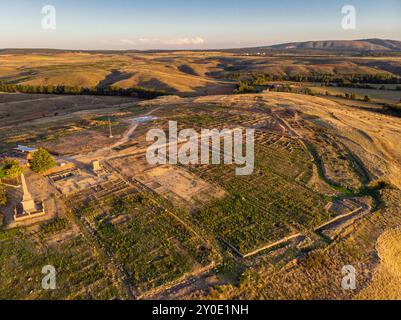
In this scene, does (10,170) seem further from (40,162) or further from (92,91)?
(92,91)

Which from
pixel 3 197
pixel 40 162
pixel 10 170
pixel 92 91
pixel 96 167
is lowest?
pixel 3 197

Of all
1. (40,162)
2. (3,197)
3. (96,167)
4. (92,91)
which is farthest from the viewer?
(92,91)

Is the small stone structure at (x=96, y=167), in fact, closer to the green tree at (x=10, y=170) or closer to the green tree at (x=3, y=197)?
the green tree at (x=10, y=170)

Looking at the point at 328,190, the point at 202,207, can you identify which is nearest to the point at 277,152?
the point at 328,190

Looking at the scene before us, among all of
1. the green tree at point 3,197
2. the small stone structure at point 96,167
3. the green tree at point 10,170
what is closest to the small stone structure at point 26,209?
the green tree at point 3,197

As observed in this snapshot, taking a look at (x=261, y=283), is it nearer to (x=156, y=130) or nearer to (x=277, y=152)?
(x=277, y=152)

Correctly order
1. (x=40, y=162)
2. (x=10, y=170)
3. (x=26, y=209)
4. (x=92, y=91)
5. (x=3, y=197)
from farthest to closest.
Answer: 1. (x=92, y=91)
2. (x=40, y=162)
3. (x=10, y=170)
4. (x=3, y=197)
5. (x=26, y=209)

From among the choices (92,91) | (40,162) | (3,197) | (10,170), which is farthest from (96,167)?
(92,91)
